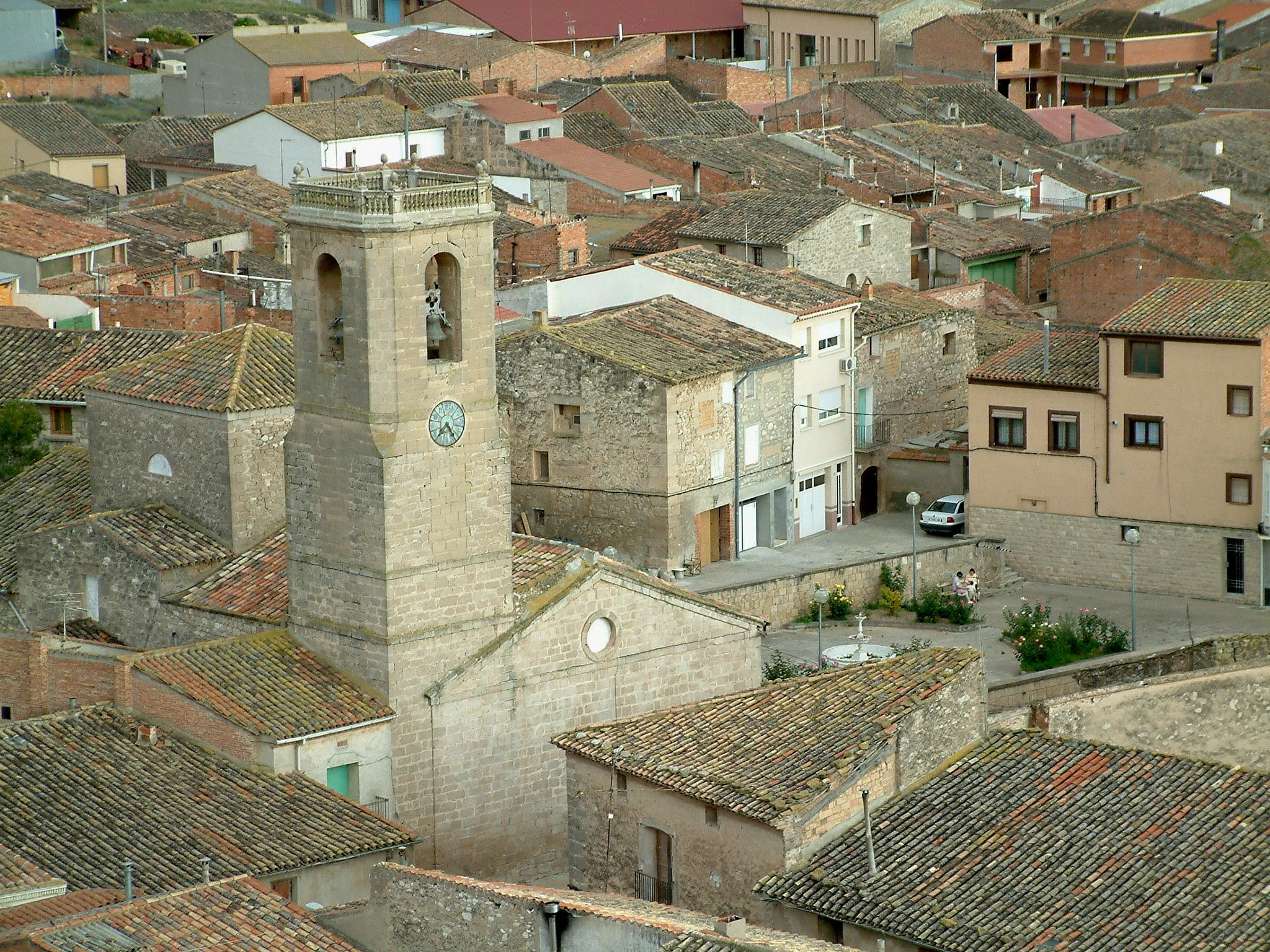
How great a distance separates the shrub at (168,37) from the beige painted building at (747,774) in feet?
276

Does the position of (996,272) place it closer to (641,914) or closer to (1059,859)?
(1059,859)

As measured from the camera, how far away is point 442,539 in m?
39.3

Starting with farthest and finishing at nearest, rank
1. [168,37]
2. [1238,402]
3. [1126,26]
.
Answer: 1. [168,37]
2. [1126,26]
3. [1238,402]

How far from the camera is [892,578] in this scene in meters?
55.2

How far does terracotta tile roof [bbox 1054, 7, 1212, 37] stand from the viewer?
114 metres

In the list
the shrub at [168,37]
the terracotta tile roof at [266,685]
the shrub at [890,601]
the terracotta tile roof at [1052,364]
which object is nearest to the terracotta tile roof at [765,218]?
the terracotta tile roof at [1052,364]

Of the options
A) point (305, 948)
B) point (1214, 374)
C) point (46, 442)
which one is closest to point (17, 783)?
point (305, 948)

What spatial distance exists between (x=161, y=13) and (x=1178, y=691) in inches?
3520

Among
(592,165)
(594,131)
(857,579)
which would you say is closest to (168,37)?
(594,131)

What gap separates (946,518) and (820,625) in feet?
30.3

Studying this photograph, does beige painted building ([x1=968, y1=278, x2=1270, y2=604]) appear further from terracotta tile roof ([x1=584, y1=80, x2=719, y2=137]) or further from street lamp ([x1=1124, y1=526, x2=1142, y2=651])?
terracotta tile roof ([x1=584, y1=80, x2=719, y2=137])

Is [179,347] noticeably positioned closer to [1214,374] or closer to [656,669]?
[656,669]

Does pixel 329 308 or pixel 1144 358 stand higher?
pixel 329 308

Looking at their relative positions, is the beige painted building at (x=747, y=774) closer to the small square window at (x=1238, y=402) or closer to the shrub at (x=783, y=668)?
the shrub at (x=783, y=668)
